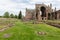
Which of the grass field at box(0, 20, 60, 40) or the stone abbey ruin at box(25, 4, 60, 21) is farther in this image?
the stone abbey ruin at box(25, 4, 60, 21)

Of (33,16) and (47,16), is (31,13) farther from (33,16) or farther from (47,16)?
(47,16)

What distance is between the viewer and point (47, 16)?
99625mm

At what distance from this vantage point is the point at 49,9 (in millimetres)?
99812

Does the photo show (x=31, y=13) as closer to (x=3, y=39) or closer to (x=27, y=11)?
(x=27, y=11)

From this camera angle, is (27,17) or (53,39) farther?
(27,17)

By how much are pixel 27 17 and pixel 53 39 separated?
86839 mm

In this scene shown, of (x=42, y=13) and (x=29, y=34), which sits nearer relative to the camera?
(x=29, y=34)

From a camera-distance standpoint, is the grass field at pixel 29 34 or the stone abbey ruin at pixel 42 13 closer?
the grass field at pixel 29 34

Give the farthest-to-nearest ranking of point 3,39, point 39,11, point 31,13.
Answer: point 31,13 → point 39,11 → point 3,39

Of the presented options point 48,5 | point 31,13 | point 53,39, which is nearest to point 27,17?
point 31,13

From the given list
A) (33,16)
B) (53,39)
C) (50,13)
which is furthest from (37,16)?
(53,39)

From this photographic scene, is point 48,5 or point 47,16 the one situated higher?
point 48,5

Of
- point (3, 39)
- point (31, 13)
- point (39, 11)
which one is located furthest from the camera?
point (31, 13)

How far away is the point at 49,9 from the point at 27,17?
16365 millimetres
